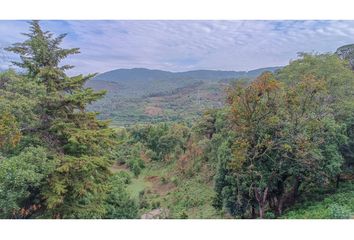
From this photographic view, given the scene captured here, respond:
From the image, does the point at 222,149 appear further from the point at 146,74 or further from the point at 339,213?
the point at 146,74

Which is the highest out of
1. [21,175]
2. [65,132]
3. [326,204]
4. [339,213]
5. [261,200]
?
[65,132]

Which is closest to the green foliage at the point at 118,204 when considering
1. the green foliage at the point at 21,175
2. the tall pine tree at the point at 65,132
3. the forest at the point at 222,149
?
the forest at the point at 222,149

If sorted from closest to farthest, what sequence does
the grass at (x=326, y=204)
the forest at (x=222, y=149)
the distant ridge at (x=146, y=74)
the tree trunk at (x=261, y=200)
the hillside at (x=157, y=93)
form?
1. the forest at (x=222, y=149)
2. the grass at (x=326, y=204)
3. the tree trunk at (x=261, y=200)
4. the distant ridge at (x=146, y=74)
5. the hillside at (x=157, y=93)

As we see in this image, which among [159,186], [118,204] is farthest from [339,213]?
[159,186]

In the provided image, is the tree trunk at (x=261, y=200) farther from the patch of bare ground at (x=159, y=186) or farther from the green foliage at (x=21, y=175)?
the patch of bare ground at (x=159, y=186)
